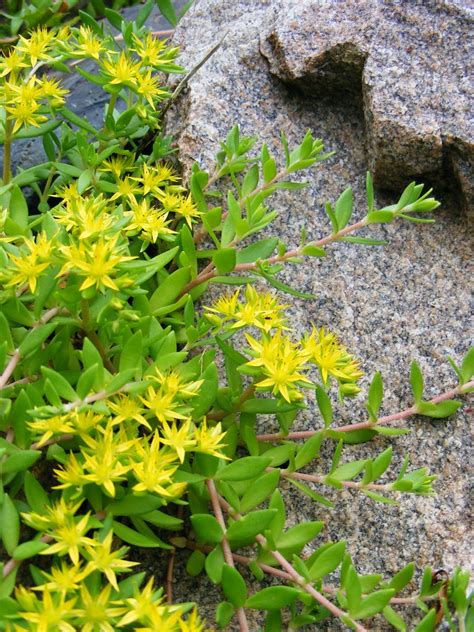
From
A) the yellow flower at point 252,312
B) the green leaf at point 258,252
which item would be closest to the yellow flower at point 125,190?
the green leaf at point 258,252

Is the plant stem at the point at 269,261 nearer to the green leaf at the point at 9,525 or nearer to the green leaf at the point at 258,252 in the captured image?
the green leaf at the point at 258,252

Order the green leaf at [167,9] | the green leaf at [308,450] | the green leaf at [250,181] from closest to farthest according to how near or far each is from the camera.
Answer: the green leaf at [308,450]
the green leaf at [250,181]
the green leaf at [167,9]

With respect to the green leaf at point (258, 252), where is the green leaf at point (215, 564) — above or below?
below

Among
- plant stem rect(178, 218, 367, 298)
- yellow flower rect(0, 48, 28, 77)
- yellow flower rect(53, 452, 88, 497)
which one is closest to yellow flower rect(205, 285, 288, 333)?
plant stem rect(178, 218, 367, 298)

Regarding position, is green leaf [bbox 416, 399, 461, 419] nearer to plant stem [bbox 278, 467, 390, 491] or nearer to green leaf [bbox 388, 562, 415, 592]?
plant stem [bbox 278, 467, 390, 491]

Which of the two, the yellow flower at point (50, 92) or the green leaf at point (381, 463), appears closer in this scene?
the green leaf at point (381, 463)

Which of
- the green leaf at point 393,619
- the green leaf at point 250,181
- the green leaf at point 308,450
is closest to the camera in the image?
the green leaf at point 393,619
